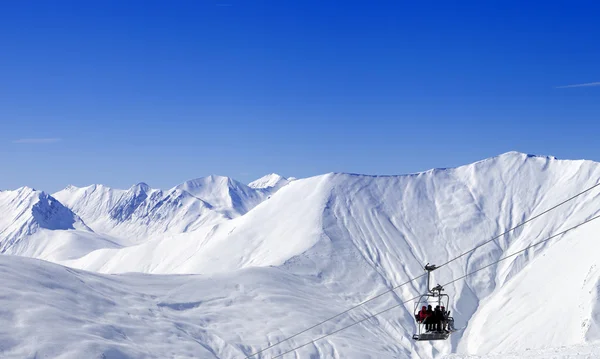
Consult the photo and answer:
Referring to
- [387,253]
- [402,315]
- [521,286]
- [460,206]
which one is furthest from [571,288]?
[460,206]

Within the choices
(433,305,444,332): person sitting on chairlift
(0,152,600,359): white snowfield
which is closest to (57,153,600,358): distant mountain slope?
(0,152,600,359): white snowfield

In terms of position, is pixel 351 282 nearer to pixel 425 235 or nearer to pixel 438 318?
pixel 425 235

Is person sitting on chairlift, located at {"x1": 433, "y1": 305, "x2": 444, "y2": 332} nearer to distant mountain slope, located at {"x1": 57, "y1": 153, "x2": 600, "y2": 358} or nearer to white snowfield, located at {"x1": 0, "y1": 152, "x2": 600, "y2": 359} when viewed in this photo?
white snowfield, located at {"x1": 0, "y1": 152, "x2": 600, "y2": 359}

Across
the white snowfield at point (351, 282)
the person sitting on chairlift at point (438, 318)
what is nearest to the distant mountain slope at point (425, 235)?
the white snowfield at point (351, 282)

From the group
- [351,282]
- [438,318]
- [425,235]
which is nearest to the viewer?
[438,318]

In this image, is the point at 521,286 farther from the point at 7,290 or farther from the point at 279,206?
the point at 7,290

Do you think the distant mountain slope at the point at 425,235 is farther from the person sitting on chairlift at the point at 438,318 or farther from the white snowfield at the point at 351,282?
the person sitting on chairlift at the point at 438,318

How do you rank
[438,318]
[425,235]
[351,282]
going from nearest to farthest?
[438,318] < [351,282] < [425,235]

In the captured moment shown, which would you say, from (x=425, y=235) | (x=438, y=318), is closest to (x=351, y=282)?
(x=425, y=235)
